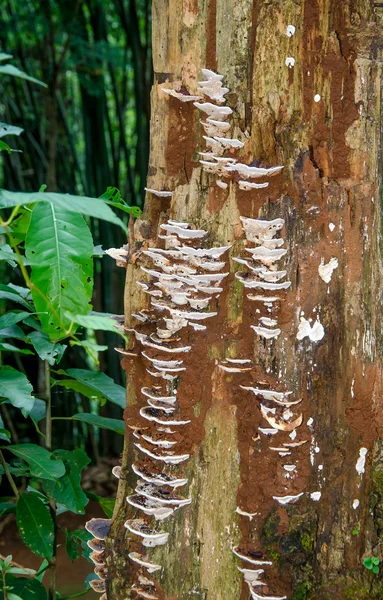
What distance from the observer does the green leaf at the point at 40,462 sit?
5.66ft

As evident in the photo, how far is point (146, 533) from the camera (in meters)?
1.70

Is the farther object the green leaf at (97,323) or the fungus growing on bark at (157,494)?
the fungus growing on bark at (157,494)

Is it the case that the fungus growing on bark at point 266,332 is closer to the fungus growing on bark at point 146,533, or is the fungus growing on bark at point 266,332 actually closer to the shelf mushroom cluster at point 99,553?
the fungus growing on bark at point 146,533

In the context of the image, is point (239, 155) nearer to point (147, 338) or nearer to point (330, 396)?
point (147, 338)

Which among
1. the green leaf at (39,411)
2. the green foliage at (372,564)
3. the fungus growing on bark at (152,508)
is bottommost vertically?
the green foliage at (372,564)

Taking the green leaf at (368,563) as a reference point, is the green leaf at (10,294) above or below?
above

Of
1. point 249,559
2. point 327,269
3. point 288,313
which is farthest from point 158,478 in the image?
point 327,269

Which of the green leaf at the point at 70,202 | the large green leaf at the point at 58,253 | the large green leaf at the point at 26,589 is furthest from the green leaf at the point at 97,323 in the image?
→ the large green leaf at the point at 26,589

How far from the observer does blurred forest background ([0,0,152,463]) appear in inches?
192

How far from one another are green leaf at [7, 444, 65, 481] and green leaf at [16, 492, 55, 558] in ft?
0.55

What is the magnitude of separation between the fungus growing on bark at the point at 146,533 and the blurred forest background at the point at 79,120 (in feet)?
11.1

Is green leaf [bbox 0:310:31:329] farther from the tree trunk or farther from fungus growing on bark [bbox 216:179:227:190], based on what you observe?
fungus growing on bark [bbox 216:179:227:190]

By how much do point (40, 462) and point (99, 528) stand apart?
271 millimetres

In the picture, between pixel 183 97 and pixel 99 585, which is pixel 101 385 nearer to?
pixel 99 585
